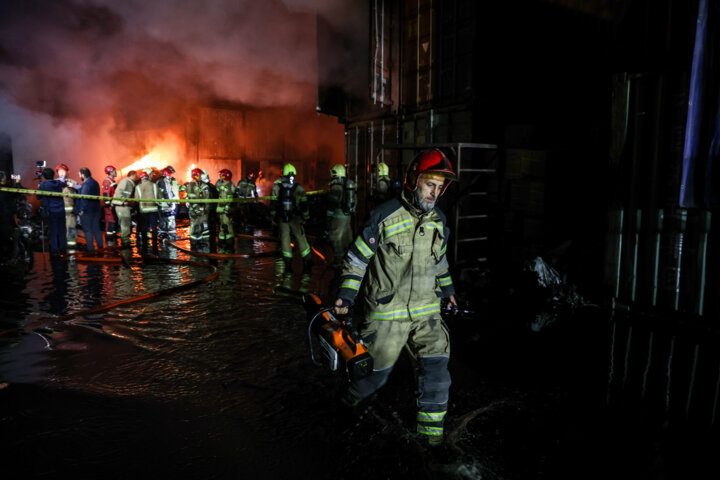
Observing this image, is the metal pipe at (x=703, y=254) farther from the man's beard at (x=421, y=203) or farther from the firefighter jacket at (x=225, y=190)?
the firefighter jacket at (x=225, y=190)

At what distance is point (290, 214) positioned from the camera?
787 centimetres

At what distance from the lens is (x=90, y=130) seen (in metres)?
21.1

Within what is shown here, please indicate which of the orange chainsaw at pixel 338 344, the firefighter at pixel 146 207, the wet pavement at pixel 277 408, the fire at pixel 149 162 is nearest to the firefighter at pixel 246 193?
the firefighter at pixel 146 207

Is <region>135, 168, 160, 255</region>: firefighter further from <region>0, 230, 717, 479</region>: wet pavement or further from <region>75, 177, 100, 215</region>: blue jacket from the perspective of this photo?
<region>0, 230, 717, 479</region>: wet pavement

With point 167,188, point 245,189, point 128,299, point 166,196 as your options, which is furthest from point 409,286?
point 245,189

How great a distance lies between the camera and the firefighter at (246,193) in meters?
13.6

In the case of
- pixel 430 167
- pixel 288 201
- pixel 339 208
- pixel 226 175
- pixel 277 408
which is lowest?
pixel 277 408

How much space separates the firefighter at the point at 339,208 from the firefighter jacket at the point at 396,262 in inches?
205

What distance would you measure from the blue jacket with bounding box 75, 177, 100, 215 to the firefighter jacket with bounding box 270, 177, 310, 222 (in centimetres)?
459

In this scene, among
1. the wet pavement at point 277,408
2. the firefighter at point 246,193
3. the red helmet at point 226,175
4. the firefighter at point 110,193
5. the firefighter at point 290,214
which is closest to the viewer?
the wet pavement at point 277,408

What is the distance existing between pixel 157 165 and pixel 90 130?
322cm

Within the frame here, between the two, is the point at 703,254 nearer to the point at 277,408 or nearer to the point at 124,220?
the point at 277,408

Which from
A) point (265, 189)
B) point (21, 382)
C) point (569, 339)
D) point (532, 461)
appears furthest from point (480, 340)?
point (265, 189)

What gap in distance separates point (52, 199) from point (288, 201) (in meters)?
5.23
